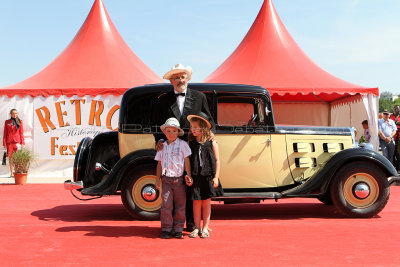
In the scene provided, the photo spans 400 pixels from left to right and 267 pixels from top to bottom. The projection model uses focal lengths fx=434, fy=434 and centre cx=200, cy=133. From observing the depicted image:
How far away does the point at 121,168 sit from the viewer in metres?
5.46

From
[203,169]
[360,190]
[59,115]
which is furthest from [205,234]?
[59,115]

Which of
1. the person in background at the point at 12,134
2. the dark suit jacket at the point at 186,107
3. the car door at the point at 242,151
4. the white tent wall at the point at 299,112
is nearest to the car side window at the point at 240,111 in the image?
the car door at the point at 242,151

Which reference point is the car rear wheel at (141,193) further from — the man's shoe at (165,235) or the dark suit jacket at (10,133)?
the dark suit jacket at (10,133)

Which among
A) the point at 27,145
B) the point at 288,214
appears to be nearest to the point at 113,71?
the point at 27,145

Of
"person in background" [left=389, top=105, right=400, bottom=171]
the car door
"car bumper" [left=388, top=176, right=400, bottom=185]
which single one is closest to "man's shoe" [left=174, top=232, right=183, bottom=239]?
the car door

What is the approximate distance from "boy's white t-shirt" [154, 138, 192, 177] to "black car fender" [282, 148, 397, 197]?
64.4 inches

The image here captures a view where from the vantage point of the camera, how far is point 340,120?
1470 cm

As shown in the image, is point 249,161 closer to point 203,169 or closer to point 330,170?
point 330,170

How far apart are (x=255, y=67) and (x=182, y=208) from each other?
984 cm

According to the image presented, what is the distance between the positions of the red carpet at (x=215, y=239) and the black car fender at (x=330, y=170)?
372mm

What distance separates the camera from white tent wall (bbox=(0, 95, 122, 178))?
12.1m

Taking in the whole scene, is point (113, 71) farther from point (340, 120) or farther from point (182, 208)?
point (182, 208)

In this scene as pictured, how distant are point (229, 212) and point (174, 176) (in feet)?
6.81

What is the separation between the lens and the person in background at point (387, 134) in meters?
11.9
